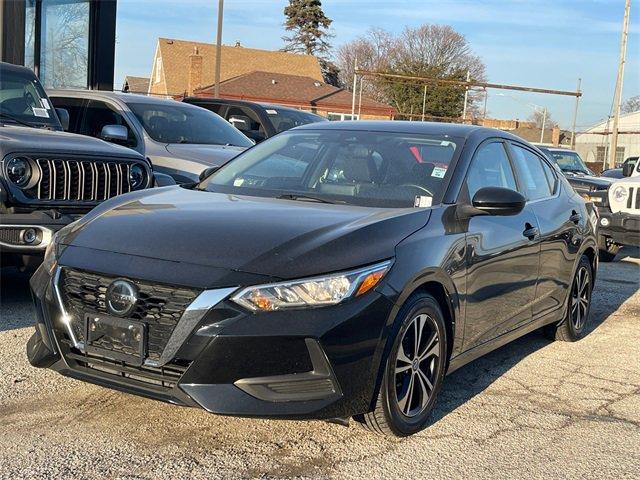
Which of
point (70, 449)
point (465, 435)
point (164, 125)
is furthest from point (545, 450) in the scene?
point (164, 125)

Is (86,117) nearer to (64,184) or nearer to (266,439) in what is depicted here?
(64,184)

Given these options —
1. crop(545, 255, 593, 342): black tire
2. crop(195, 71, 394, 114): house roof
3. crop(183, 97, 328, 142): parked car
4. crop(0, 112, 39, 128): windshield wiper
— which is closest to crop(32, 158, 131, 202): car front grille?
crop(0, 112, 39, 128): windshield wiper

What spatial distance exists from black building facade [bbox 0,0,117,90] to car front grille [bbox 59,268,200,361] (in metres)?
11.8

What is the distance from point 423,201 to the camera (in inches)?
171

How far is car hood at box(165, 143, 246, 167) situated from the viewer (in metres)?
8.56

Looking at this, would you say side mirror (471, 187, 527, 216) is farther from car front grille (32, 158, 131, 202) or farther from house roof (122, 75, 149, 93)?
house roof (122, 75, 149, 93)

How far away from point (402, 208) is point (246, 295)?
4.08ft

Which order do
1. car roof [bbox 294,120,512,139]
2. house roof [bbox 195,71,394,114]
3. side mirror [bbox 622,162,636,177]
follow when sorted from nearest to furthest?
1. car roof [bbox 294,120,512,139]
2. side mirror [bbox 622,162,636,177]
3. house roof [bbox 195,71,394,114]

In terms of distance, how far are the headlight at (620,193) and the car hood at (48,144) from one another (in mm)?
6897

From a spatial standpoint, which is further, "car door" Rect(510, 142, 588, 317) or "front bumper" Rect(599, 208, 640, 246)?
"front bumper" Rect(599, 208, 640, 246)

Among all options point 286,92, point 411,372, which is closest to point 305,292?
point 411,372

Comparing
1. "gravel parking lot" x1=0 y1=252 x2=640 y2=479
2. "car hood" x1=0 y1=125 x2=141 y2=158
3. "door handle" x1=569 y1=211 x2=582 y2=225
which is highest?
"car hood" x1=0 y1=125 x2=141 y2=158

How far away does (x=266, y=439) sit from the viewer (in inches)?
148

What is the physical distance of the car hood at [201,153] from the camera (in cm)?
856
